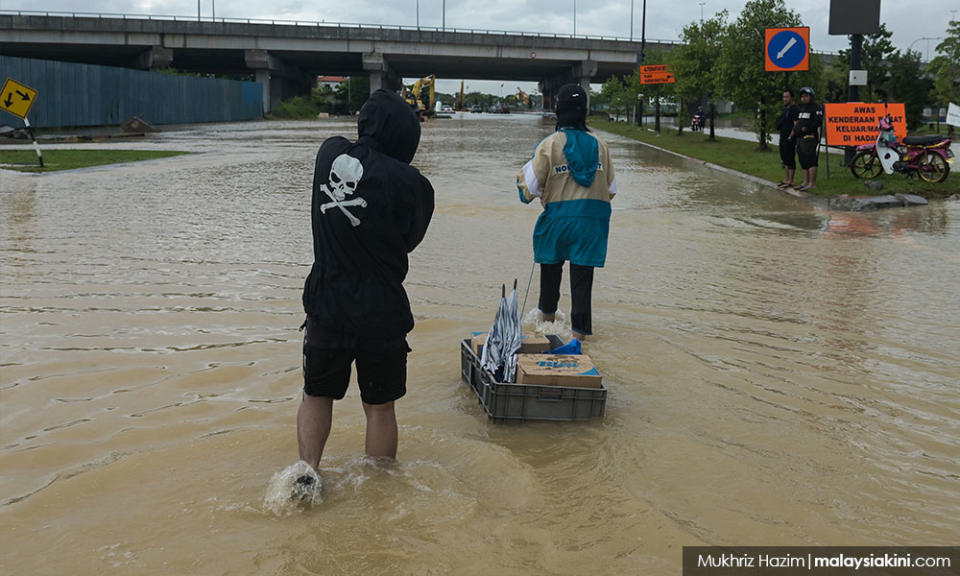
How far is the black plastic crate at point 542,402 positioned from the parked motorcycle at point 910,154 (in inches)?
599

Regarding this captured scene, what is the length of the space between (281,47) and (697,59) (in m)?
46.5

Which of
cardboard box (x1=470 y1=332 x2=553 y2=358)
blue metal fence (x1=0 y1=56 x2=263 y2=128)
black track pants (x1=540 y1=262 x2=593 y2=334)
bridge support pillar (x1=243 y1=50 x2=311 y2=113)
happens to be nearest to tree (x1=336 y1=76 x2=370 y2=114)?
bridge support pillar (x1=243 y1=50 x2=311 y2=113)

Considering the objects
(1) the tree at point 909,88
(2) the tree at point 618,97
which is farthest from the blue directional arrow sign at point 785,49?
(2) the tree at point 618,97

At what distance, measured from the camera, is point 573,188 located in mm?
6781

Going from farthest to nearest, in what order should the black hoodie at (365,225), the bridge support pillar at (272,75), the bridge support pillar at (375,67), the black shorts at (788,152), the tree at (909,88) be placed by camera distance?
the bridge support pillar at (375,67)
the bridge support pillar at (272,75)
the tree at (909,88)
the black shorts at (788,152)
the black hoodie at (365,225)

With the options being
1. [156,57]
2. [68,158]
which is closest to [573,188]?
[68,158]

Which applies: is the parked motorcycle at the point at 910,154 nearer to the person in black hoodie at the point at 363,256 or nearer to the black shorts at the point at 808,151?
the black shorts at the point at 808,151

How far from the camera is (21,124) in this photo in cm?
3575

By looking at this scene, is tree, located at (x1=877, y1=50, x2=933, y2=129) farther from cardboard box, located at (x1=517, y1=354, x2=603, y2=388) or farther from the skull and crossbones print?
the skull and crossbones print

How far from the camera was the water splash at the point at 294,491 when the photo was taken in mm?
4062

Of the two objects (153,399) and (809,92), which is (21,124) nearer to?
(809,92)

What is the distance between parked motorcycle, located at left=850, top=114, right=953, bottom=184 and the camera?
59.4 feet

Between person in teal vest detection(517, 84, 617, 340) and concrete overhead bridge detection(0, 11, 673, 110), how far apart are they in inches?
3058

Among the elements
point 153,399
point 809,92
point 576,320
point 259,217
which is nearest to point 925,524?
point 576,320
